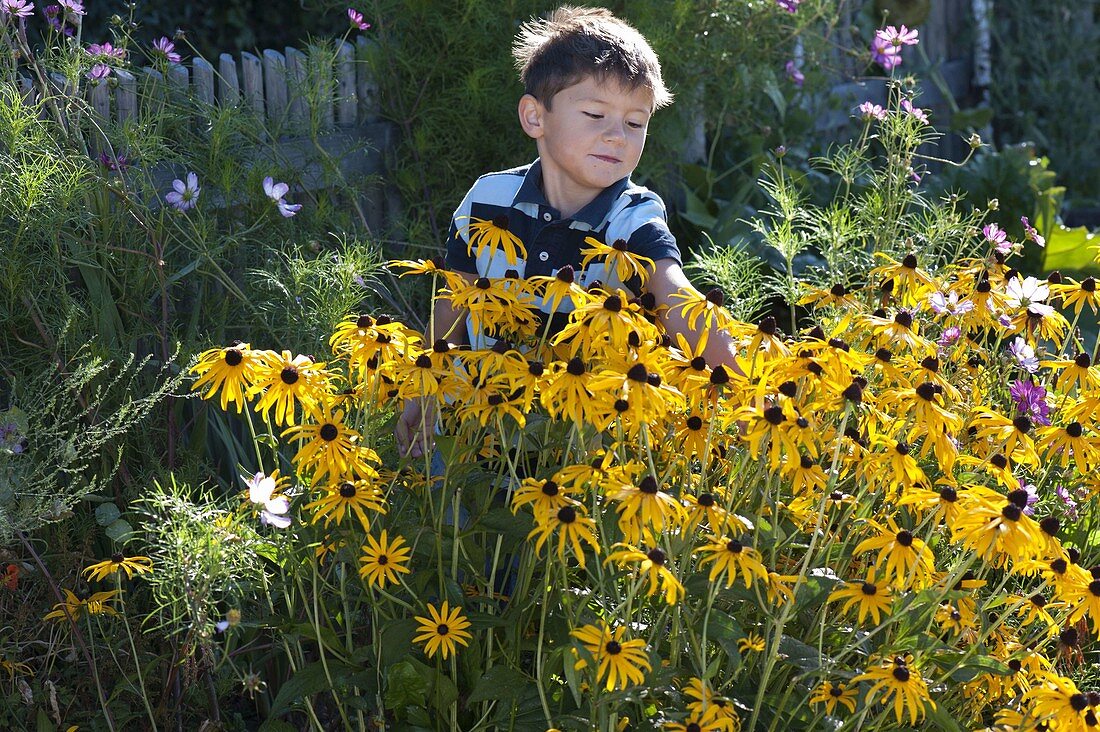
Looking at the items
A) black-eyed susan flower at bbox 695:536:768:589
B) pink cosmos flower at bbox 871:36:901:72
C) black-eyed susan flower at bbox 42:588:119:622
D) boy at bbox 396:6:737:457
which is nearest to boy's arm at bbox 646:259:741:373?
boy at bbox 396:6:737:457

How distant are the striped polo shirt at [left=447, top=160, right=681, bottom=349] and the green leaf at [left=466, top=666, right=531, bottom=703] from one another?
79cm

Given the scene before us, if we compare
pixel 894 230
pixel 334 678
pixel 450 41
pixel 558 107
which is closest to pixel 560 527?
pixel 334 678

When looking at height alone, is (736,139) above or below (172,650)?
above

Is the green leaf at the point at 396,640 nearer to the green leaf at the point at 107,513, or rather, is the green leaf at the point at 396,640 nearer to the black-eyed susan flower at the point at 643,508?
the black-eyed susan flower at the point at 643,508

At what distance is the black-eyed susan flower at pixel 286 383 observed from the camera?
188 centimetres

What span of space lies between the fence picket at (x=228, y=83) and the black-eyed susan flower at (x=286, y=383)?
171cm

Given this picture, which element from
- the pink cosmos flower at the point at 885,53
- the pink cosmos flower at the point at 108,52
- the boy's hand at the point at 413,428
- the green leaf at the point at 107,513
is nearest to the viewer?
the boy's hand at the point at 413,428

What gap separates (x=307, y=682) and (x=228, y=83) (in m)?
2.13

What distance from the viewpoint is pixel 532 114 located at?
9.02 feet

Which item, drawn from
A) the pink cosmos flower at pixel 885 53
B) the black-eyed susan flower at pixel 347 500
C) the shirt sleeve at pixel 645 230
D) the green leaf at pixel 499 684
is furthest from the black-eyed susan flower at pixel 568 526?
the pink cosmos flower at pixel 885 53

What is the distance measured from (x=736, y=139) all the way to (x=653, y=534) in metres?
3.86

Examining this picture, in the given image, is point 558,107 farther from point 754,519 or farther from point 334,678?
point 334,678

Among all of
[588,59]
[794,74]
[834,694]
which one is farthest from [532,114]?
[794,74]

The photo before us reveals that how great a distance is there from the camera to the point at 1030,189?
5.14m
